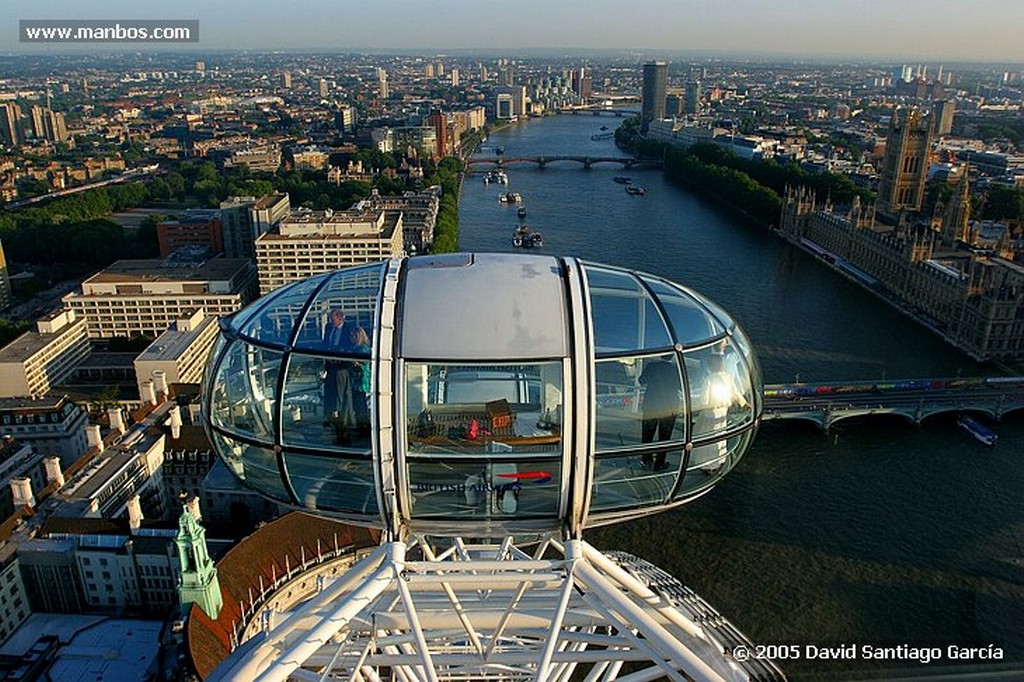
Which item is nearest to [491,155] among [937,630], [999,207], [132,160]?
[132,160]

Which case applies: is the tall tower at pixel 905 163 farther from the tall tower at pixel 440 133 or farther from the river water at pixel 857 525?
the tall tower at pixel 440 133

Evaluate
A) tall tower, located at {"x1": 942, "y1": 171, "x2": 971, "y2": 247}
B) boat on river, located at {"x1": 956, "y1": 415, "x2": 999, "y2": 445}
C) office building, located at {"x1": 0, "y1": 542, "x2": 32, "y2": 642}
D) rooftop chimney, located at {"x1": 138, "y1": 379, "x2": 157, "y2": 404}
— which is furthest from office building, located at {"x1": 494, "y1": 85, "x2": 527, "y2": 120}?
office building, located at {"x1": 0, "y1": 542, "x2": 32, "y2": 642}

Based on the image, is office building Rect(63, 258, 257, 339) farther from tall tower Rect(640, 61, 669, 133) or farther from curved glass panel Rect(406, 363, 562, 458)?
tall tower Rect(640, 61, 669, 133)

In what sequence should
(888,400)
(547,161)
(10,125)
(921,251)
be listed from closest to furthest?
1. (888,400)
2. (921,251)
3. (547,161)
4. (10,125)

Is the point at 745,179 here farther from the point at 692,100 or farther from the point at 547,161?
the point at 692,100

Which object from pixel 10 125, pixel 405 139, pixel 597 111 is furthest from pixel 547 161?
pixel 597 111

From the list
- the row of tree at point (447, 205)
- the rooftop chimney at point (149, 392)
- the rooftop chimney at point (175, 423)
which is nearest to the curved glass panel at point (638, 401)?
the rooftop chimney at point (175, 423)

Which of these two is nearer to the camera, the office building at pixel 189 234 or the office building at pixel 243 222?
the office building at pixel 189 234
